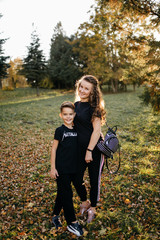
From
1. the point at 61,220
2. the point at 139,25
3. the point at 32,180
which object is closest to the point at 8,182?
the point at 32,180

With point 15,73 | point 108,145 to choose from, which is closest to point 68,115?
point 108,145

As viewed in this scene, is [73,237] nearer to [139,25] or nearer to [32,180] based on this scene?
[32,180]

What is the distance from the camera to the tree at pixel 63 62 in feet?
112

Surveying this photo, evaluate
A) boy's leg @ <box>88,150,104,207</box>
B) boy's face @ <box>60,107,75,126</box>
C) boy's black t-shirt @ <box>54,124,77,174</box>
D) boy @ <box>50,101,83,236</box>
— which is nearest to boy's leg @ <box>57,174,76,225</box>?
boy @ <box>50,101,83,236</box>

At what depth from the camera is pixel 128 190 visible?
3.83 m

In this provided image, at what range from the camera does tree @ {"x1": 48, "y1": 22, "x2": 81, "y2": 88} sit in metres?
34.1

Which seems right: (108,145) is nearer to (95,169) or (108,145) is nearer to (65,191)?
(95,169)

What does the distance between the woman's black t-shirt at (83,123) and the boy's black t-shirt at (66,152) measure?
13 cm

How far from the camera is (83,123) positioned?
102 inches

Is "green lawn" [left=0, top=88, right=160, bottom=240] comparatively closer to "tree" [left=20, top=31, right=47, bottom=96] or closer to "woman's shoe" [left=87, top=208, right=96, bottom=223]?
"woman's shoe" [left=87, top=208, right=96, bottom=223]

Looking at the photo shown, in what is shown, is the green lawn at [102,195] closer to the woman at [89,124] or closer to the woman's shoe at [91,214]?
the woman's shoe at [91,214]

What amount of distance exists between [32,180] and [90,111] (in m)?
3.01

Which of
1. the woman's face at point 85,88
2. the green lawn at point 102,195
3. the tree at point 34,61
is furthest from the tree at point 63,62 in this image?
the woman's face at point 85,88

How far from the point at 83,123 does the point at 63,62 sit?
34.0m
